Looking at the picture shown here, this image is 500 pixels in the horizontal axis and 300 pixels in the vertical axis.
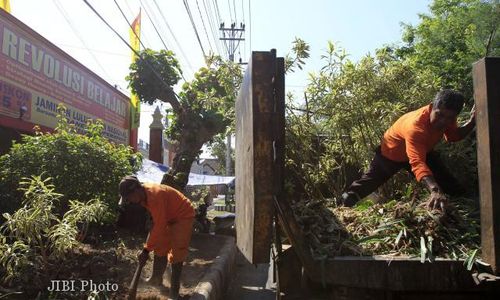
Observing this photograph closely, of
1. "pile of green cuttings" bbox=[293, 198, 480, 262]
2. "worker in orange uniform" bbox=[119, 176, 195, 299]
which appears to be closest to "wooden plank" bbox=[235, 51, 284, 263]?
"pile of green cuttings" bbox=[293, 198, 480, 262]

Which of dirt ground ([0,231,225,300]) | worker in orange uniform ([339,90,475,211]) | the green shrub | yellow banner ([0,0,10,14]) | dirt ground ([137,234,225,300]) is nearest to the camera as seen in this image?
worker in orange uniform ([339,90,475,211])

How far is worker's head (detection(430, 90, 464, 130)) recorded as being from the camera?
329cm

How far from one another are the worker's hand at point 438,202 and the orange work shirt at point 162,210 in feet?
8.93

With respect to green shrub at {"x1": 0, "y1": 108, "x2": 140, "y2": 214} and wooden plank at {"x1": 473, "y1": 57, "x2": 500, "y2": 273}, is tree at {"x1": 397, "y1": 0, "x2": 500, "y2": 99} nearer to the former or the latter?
wooden plank at {"x1": 473, "y1": 57, "x2": 500, "y2": 273}

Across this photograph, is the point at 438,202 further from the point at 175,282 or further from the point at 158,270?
the point at 158,270

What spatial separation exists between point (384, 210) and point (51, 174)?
4.45 m

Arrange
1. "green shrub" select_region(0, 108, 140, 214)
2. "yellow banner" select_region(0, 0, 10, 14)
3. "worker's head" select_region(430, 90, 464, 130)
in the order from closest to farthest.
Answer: "worker's head" select_region(430, 90, 464, 130), "green shrub" select_region(0, 108, 140, 214), "yellow banner" select_region(0, 0, 10, 14)

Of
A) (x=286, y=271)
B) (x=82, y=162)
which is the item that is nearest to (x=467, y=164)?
(x=286, y=271)

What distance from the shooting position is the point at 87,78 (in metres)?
14.1

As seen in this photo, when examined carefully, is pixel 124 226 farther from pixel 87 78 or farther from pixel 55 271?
pixel 87 78

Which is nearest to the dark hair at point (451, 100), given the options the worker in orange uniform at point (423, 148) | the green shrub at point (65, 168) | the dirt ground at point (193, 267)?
the worker in orange uniform at point (423, 148)

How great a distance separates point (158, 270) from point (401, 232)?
125 inches

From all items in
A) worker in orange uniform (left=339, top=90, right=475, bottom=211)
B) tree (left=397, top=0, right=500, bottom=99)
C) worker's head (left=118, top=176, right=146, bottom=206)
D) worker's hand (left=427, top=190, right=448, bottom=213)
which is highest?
tree (left=397, top=0, right=500, bottom=99)

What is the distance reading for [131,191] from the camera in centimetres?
470
